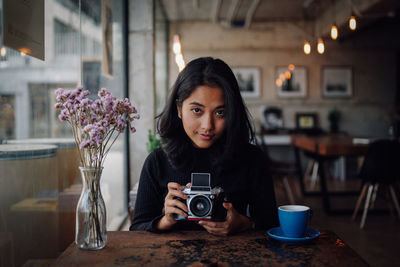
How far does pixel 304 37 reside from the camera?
701 centimetres

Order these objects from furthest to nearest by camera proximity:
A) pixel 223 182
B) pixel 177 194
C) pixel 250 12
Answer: pixel 250 12 < pixel 223 182 < pixel 177 194

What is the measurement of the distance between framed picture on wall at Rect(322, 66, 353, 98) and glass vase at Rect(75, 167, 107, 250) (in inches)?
267

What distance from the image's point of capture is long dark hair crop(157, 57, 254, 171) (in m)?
1.23

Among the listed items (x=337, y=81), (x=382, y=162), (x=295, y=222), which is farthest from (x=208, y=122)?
(x=337, y=81)

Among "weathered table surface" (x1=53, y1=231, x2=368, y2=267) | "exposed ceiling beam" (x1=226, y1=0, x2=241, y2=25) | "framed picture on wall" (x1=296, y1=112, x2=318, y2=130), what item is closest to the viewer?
"weathered table surface" (x1=53, y1=231, x2=368, y2=267)

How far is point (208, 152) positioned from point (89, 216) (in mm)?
537

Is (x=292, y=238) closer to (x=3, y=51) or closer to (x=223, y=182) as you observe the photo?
(x=223, y=182)

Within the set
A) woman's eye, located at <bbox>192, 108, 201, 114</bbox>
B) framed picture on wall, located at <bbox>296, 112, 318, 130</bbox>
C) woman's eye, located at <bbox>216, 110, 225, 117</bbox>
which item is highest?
framed picture on wall, located at <bbox>296, 112, 318, 130</bbox>

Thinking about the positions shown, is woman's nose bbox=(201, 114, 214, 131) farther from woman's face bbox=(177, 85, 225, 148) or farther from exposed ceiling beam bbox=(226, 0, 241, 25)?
exposed ceiling beam bbox=(226, 0, 241, 25)

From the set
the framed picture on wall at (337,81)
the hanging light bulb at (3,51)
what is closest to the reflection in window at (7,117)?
the hanging light bulb at (3,51)

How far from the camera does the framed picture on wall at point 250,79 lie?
23.3ft

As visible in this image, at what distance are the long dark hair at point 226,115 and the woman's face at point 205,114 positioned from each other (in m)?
0.02

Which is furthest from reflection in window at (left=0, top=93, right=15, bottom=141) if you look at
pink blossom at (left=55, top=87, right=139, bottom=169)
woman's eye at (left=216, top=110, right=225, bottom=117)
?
woman's eye at (left=216, top=110, right=225, bottom=117)

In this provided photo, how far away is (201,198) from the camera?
3.34 ft
